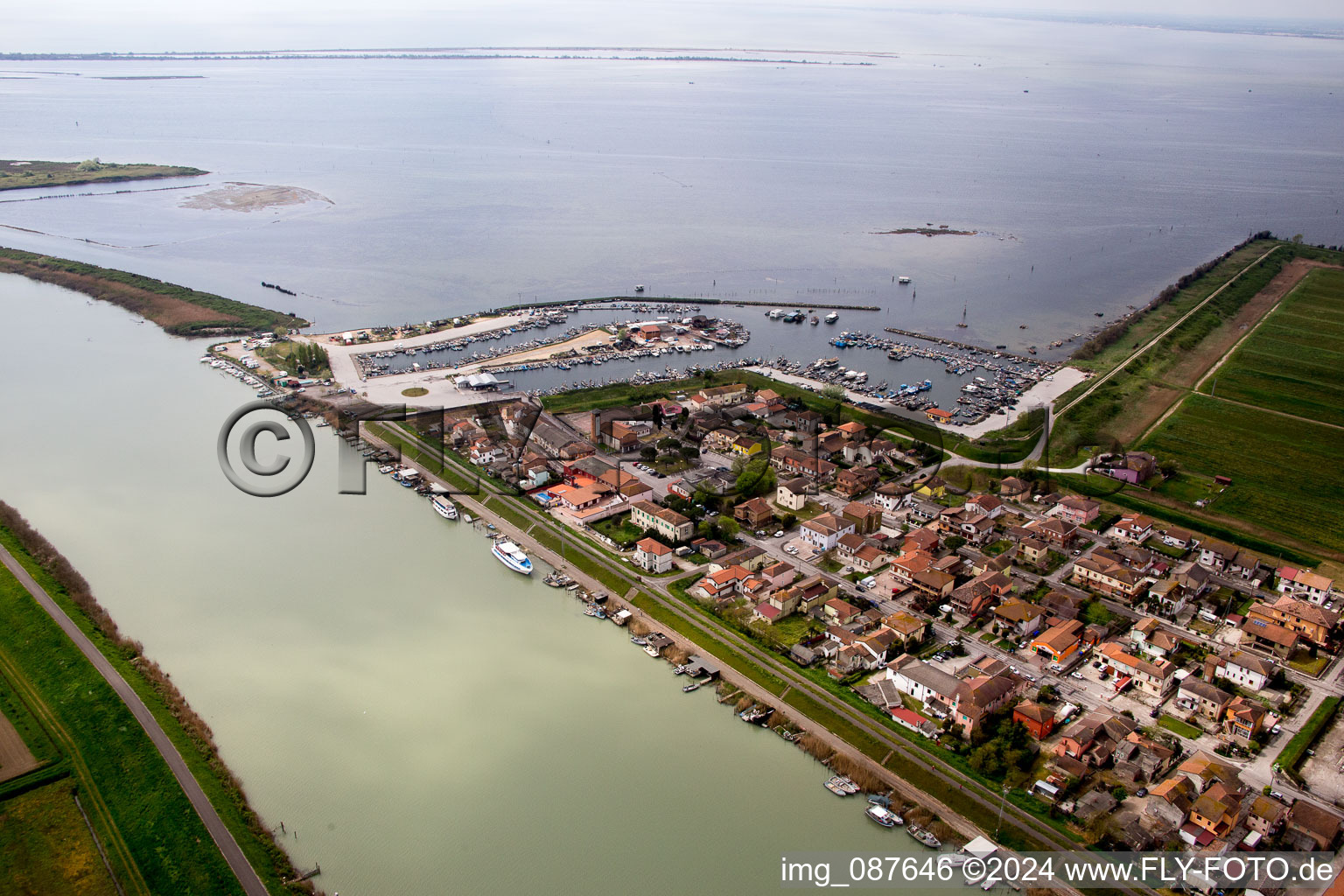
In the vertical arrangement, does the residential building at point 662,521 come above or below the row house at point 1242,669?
above

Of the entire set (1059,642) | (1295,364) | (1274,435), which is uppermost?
(1295,364)

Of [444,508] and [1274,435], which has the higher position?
[1274,435]

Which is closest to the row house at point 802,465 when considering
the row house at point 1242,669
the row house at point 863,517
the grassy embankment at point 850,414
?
the row house at point 863,517

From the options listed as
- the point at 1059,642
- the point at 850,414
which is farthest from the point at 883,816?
the point at 850,414

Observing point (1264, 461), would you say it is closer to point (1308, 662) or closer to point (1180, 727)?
point (1308, 662)

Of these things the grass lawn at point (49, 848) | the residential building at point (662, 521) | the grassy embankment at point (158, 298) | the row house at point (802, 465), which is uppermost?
the grassy embankment at point (158, 298)

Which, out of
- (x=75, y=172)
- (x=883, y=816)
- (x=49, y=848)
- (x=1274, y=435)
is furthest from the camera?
(x=75, y=172)

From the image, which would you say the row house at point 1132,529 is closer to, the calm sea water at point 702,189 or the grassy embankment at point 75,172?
the calm sea water at point 702,189
